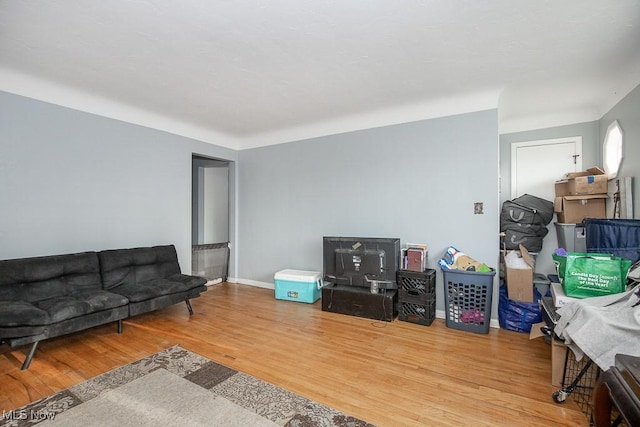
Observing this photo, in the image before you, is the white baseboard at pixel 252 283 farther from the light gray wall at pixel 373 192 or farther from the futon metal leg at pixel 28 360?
the futon metal leg at pixel 28 360

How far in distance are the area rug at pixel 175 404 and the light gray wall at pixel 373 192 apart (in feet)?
7.49

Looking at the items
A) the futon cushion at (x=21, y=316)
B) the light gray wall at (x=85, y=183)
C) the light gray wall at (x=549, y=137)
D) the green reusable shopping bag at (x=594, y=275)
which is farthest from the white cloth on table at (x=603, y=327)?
the light gray wall at (x=85, y=183)

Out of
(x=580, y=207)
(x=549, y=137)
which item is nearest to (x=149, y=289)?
(x=580, y=207)

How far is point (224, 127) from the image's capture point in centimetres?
445

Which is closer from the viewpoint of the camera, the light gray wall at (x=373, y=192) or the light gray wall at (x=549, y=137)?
the light gray wall at (x=373, y=192)

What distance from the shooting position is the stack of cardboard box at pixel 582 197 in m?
3.11

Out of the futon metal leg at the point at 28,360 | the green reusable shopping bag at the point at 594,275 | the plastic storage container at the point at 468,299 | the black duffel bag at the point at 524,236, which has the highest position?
the black duffel bag at the point at 524,236

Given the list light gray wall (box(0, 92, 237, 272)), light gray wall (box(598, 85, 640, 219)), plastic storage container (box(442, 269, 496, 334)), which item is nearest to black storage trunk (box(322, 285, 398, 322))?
plastic storage container (box(442, 269, 496, 334))

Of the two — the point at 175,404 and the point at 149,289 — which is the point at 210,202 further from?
the point at 175,404

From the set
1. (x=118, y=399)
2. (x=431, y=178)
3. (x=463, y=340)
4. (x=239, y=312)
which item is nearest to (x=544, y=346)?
(x=463, y=340)

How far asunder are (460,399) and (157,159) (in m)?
4.22

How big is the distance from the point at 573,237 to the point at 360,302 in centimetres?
253

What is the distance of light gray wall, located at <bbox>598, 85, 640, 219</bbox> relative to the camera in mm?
2521

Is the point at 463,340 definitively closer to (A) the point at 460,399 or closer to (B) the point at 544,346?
(B) the point at 544,346
